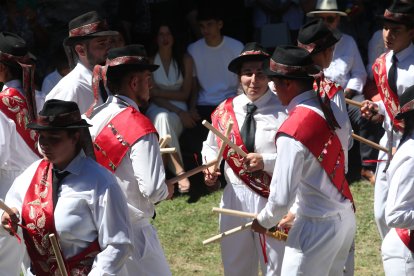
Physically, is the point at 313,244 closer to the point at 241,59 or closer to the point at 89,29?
the point at 241,59

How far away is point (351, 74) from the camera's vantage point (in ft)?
36.1

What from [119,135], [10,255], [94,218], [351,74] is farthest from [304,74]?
[351,74]

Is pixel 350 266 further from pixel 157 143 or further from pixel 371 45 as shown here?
pixel 371 45

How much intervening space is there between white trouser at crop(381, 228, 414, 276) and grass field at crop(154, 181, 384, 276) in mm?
2558

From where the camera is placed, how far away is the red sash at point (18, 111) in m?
7.59

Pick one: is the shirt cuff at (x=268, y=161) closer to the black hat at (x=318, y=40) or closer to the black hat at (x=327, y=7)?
the black hat at (x=318, y=40)

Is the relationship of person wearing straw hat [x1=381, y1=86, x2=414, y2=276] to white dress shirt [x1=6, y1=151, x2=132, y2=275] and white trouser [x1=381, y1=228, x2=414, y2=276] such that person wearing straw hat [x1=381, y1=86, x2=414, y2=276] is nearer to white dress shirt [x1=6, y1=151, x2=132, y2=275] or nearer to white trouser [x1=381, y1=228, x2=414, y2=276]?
white trouser [x1=381, y1=228, x2=414, y2=276]

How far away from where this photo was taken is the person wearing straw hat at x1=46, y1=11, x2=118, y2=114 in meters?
7.75

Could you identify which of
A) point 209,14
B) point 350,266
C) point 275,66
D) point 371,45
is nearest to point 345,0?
point 371,45

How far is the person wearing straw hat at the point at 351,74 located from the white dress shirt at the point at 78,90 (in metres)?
3.72

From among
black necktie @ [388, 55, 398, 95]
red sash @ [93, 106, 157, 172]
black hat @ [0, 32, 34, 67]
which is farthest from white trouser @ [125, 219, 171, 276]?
black necktie @ [388, 55, 398, 95]

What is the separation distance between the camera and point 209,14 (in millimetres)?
11180

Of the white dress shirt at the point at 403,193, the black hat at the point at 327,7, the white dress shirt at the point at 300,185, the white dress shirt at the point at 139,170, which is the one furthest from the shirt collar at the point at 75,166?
the black hat at the point at 327,7

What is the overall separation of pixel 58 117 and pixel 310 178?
1.69 m
